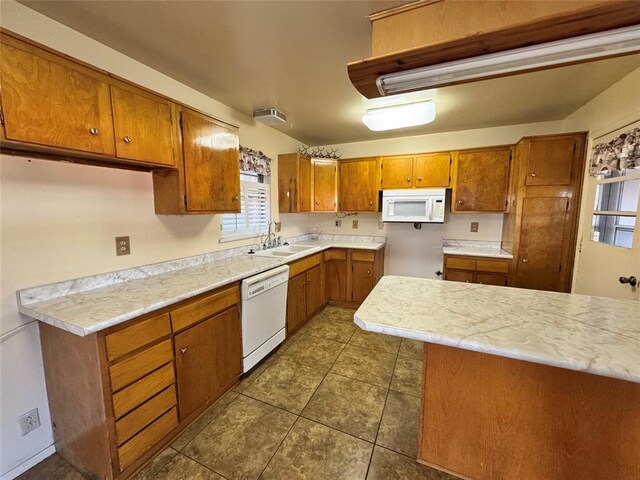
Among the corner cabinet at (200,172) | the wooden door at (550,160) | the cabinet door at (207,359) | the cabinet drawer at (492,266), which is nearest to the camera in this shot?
the cabinet door at (207,359)

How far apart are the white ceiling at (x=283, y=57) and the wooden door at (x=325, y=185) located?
873mm

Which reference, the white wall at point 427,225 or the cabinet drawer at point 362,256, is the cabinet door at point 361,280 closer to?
the cabinet drawer at point 362,256

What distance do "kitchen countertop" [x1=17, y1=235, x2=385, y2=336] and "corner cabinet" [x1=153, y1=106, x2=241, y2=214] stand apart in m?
0.49

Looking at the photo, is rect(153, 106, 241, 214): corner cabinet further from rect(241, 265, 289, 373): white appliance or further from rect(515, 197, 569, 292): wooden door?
rect(515, 197, 569, 292): wooden door

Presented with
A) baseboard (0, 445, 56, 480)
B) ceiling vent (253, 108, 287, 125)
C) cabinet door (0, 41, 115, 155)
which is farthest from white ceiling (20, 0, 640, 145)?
baseboard (0, 445, 56, 480)

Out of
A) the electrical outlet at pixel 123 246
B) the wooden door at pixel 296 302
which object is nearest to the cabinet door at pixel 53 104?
the electrical outlet at pixel 123 246

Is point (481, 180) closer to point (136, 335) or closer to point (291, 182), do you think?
point (291, 182)

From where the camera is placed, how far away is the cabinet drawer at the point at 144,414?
1.31m

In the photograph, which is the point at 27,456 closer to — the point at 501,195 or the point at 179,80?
the point at 179,80

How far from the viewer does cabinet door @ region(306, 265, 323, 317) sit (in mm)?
3176

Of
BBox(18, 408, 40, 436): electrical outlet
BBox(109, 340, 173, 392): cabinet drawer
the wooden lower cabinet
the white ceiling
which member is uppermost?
the white ceiling

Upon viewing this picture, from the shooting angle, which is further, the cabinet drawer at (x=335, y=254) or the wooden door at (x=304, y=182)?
the cabinet drawer at (x=335, y=254)

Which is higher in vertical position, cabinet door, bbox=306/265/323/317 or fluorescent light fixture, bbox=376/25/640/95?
fluorescent light fixture, bbox=376/25/640/95

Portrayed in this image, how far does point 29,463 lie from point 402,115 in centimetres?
348
